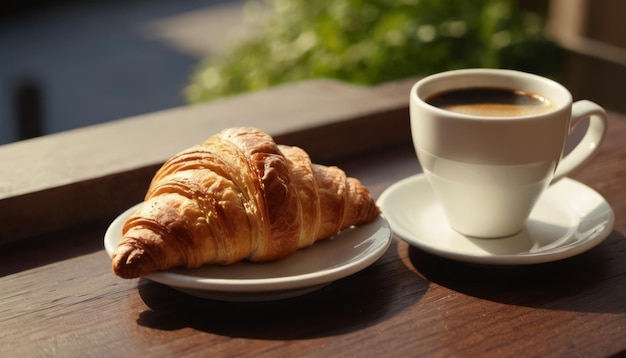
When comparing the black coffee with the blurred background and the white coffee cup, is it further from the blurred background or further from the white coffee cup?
the blurred background

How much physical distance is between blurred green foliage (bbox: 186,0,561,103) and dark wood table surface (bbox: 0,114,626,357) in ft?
4.21

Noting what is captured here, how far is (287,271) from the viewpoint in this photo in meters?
0.83

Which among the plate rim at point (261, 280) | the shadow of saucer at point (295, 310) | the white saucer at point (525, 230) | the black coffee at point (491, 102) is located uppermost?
the black coffee at point (491, 102)

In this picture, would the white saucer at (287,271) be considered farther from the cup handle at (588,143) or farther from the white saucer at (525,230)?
the cup handle at (588,143)

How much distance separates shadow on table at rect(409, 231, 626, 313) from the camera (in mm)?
822

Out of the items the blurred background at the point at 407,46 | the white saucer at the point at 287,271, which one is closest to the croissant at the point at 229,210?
the white saucer at the point at 287,271

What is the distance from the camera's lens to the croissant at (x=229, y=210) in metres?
0.79

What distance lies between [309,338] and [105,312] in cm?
21

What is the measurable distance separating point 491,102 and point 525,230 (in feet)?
0.51

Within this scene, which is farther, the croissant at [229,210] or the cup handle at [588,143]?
the cup handle at [588,143]

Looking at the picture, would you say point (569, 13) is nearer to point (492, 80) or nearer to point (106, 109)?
point (492, 80)

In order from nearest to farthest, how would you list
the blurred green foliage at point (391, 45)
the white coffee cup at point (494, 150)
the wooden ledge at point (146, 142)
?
the white coffee cup at point (494, 150), the wooden ledge at point (146, 142), the blurred green foliage at point (391, 45)

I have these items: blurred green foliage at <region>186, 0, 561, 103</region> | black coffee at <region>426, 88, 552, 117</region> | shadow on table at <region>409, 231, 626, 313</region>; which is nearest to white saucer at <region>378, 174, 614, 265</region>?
shadow on table at <region>409, 231, 626, 313</region>

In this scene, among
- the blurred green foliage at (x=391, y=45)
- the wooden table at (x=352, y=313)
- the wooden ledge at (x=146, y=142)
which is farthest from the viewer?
the blurred green foliage at (x=391, y=45)
